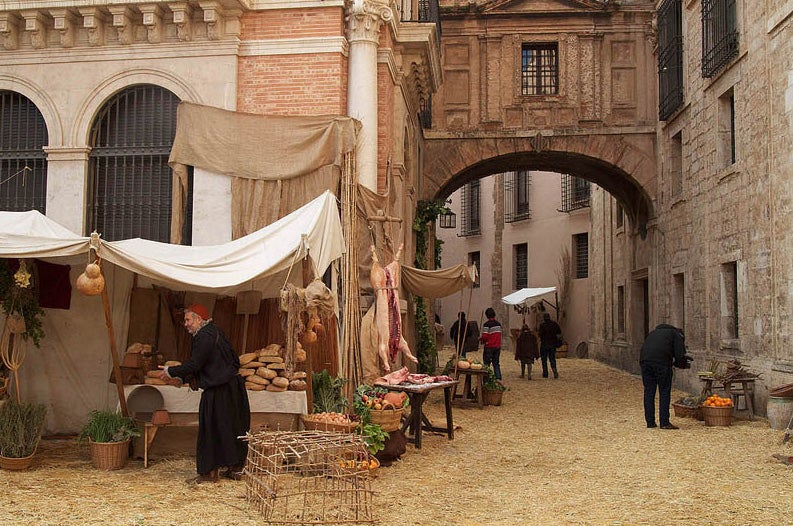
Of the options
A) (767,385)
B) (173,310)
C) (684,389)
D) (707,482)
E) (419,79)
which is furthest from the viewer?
(684,389)

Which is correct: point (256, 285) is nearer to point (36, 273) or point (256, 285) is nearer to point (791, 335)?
point (36, 273)

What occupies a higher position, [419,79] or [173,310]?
[419,79]

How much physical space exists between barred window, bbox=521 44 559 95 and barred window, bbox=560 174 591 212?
8.85 m

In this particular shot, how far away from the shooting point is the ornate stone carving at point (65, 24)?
10797mm

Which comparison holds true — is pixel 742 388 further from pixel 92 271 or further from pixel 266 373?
pixel 92 271

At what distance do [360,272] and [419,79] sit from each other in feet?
14.6

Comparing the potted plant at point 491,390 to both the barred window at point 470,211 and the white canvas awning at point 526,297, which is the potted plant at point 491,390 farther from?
the barred window at point 470,211

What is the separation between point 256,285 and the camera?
9336mm

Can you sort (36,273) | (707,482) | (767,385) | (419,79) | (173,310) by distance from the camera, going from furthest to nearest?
1. (419,79)
2. (767,385)
3. (173,310)
4. (36,273)
5. (707,482)

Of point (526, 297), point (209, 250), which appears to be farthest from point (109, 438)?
point (526, 297)

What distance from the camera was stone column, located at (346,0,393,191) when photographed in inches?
422

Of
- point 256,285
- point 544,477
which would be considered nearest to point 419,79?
point 256,285

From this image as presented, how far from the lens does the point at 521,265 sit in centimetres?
3244

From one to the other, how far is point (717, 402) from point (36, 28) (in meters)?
10.5
